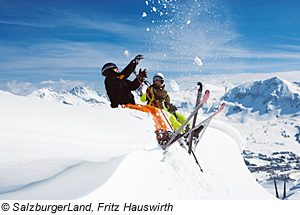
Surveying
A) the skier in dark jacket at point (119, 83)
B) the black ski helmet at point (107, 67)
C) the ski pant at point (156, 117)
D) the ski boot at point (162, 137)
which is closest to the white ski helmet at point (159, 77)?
the skier in dark jacket at point (119, 83)

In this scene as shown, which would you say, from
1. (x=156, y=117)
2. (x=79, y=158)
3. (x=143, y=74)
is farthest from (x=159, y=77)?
(x=79, y=158)

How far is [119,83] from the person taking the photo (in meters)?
6.21

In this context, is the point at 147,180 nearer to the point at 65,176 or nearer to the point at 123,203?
the point at 123,203

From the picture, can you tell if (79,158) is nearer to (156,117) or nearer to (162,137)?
(162,137)

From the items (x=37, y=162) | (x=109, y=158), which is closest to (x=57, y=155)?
(x=37, y=162)

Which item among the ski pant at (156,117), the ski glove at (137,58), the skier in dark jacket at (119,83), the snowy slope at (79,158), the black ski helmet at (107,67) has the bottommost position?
the snowy slope at (79,158)

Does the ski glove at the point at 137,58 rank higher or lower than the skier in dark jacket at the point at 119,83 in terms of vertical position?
higher

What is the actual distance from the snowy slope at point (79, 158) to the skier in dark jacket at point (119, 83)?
190cm

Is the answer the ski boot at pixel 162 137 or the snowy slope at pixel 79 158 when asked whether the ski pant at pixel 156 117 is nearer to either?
the ski boot at pixel 162 137

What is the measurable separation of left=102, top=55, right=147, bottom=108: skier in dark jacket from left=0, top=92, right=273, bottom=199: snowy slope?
74.8 inches

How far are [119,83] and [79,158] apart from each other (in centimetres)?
337

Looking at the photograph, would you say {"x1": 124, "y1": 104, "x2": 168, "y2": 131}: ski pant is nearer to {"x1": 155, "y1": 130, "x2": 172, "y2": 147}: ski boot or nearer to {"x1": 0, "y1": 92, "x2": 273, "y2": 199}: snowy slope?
{"x1": 155, "y1": 130, "x2": 172, "y2": 147}: ski boot

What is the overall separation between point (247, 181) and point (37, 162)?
600 cm

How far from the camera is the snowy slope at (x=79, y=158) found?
8.94 feet
